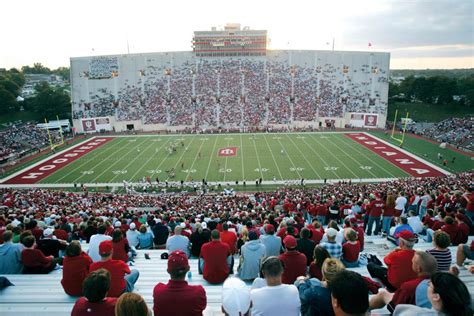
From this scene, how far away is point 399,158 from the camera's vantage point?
33875 millimetres

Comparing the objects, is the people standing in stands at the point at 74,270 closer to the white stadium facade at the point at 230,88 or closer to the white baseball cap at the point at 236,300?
the white baseball cap at the point at 236,300

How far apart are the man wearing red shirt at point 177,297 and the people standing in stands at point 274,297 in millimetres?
581

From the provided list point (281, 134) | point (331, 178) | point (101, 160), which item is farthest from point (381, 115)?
point (101, 160)

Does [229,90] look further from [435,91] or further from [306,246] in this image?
[306,246]

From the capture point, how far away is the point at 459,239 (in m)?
7.75

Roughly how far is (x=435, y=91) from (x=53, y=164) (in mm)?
60427

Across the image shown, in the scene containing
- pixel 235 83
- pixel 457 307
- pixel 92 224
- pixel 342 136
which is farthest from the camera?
pixel 235 83

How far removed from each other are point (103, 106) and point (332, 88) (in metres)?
36.0

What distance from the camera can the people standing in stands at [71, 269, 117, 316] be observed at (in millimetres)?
3318

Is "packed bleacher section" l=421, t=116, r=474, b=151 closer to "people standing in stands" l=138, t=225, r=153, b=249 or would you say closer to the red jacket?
"people standing in stands" l=138, t=225, r=153, b=249

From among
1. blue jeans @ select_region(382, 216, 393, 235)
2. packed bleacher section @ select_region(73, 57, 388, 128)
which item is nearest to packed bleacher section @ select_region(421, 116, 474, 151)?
packed bleacher section @ select_region(73, 57, 388, 128)

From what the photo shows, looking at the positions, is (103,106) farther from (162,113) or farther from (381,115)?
(381,115)

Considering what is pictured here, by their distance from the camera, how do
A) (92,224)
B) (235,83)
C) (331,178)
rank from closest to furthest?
(92,224), (331,178), (235,83)

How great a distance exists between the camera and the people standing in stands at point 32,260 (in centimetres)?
609
